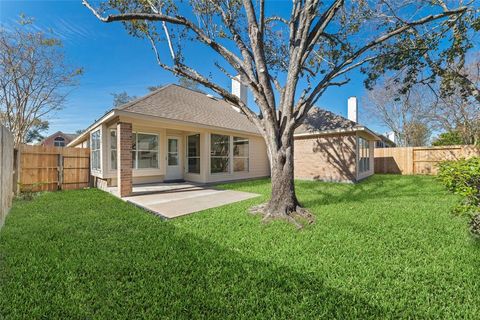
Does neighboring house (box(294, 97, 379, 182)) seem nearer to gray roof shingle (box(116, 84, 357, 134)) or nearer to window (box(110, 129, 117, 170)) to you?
gray roof shingle (box(116, 84, 357, 134))

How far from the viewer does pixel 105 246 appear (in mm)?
3471

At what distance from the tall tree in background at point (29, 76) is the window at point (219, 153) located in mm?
10915

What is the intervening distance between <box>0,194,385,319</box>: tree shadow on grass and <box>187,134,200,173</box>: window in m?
7.21

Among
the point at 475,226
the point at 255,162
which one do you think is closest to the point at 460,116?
the point at 255,162

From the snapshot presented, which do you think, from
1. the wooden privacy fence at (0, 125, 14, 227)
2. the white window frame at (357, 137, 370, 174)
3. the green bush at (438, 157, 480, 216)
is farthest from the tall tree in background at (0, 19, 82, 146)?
the white window frame at (357, 137, 370, 174)

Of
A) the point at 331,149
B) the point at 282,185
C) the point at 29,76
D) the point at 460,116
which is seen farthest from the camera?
the point at 460,116

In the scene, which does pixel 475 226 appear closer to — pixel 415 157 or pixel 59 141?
pixel 415 157

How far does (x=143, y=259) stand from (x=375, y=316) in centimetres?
282

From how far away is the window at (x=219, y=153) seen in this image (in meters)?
10.7

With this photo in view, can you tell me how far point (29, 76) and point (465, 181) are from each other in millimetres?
→ 20505

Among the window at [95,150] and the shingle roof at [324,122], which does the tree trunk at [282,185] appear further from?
the window at [95,150]

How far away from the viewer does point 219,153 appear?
11.1 meters

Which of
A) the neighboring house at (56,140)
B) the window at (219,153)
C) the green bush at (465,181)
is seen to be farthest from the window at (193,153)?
the neighboring house at (56,140)

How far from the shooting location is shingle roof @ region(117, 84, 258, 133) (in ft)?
28.0
